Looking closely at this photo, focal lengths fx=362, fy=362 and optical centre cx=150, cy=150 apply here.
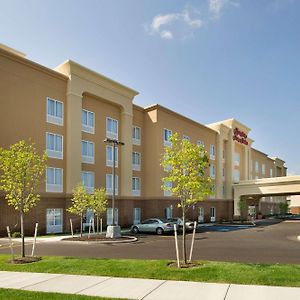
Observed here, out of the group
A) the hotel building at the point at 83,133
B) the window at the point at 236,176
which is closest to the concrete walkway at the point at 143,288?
the hotel building at the point at 83,133

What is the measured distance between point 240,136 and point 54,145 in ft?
122

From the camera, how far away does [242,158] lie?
211ft

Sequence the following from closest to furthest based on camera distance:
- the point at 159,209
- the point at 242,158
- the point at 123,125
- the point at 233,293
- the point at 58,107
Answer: the point at 233,293 → the point at 58,107 → the point at 123,125 → the point at 159,209 → the point at 242,158

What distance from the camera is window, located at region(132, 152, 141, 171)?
135ft

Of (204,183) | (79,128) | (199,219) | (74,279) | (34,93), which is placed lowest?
(199,219)

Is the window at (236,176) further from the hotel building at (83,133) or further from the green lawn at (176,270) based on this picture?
the green lawn at (176,270)

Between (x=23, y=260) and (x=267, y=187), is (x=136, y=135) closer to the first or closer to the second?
(x=267, y=187)

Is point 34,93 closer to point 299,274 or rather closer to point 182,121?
point 182,121

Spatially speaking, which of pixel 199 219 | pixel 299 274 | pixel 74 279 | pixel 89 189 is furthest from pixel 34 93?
pixel 199 219

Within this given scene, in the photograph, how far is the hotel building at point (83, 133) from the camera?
1139 inches

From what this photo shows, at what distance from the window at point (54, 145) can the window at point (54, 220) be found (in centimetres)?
472

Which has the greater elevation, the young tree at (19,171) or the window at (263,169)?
the window at (263,169)

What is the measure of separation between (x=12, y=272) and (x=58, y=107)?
74.4 feet

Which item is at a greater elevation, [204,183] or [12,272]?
[204,183]
